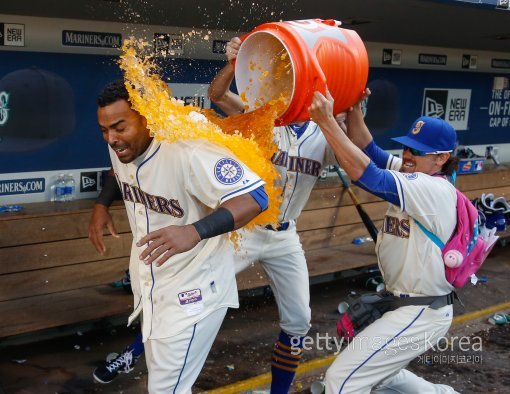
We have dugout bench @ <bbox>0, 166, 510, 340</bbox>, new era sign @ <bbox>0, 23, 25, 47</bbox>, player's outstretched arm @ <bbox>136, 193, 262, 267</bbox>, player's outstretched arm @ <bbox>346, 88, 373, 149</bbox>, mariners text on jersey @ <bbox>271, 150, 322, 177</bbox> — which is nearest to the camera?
player's outstretched arm @ <bbox>136, 193, 262, 267</bbox>

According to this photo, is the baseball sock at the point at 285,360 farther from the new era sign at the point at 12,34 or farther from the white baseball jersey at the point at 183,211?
the new era sign at the point at 12,34

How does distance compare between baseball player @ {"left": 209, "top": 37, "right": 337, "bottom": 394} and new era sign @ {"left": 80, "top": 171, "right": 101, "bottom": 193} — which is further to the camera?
new era sign @ {"left": 80, "top": 171, "right": 101, "bottom": 193}

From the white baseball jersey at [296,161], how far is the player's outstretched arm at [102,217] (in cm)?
88

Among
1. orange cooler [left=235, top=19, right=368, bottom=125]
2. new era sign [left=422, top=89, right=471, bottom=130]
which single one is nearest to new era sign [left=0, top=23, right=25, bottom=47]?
orange cooler [left=235, top=19, right=368, bottom=125]

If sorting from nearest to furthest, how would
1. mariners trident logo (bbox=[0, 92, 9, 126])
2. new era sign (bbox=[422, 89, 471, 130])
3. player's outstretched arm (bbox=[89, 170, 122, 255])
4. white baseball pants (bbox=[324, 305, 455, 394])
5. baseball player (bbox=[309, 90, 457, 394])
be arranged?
baseball player (bbox=[309, 90, 457, 394]), white baseball pants (bbox=[324, 305, 455, 394]), player's outstretched arm (bbox=[89, 170, 122, 255]), mariners trident logo (bbox=[0, 92, 9, 126]), new era sign (bbox=[422, 89, 471, 130])

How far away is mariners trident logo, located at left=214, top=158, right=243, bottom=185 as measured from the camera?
8.32 feet

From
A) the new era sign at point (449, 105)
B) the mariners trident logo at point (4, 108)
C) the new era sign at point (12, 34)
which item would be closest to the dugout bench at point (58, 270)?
the mariners trident logo at point (4, 108)

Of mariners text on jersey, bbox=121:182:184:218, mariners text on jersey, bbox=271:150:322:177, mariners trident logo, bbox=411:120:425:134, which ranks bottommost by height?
mariners text on jersey, bbox=271:150:322:177

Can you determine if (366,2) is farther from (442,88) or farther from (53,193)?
(442,88)

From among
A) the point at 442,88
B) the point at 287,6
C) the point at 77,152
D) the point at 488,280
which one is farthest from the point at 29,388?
the point at 442,88

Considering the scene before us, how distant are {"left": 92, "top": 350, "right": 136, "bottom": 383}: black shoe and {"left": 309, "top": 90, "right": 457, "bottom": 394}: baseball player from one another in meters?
1.46

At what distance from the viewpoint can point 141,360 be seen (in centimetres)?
440

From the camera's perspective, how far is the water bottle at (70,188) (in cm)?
484

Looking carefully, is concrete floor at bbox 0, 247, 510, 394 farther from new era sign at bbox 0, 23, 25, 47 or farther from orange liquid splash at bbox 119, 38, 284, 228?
new era sign at bbox 0, 23, 25, 47
